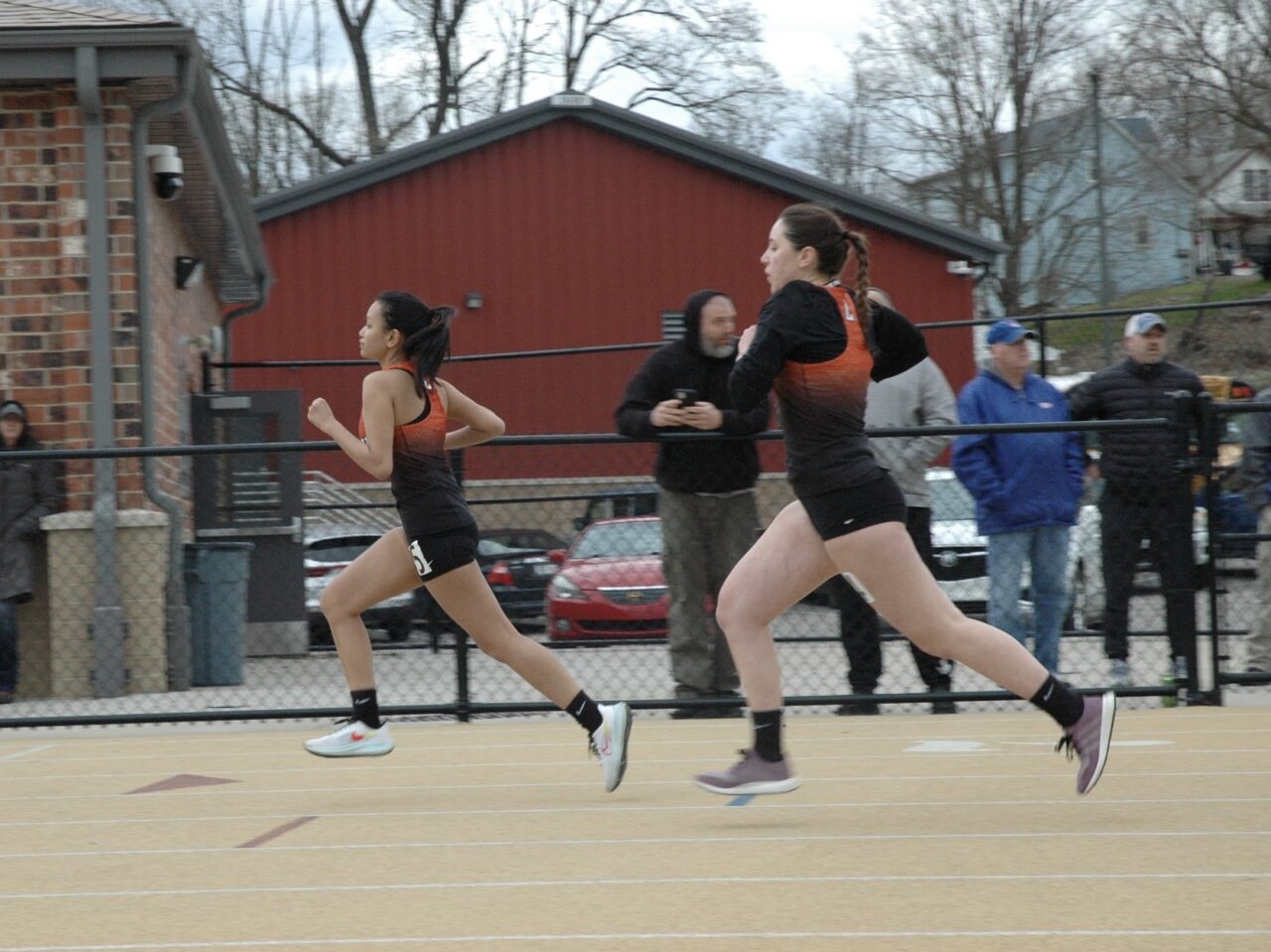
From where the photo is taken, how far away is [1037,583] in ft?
29.1

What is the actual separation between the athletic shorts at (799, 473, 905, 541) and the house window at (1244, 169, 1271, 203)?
3858 cm

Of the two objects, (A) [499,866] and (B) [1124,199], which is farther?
(B) [1124,199]

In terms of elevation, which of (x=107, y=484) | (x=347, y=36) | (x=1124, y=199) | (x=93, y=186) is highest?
(x=347, y=36)

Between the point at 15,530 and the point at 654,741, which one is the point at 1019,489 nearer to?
the point at 654,741

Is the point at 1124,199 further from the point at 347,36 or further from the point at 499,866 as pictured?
the point at 499,866

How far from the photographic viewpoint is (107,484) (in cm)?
1105

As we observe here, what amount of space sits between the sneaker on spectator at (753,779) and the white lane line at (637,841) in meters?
0.20

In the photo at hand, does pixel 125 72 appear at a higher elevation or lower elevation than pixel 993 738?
higher

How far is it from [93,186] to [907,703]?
6.18 m

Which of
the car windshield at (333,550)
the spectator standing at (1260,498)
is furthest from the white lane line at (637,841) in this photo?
the car windshield at (333,550)

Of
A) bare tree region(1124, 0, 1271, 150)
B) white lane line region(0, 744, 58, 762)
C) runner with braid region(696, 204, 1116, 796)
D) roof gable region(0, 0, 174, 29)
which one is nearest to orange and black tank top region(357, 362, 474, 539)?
runner with braid region(696, 204, 1116, 796)

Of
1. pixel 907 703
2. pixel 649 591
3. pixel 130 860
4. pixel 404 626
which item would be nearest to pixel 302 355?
pixel 404 626

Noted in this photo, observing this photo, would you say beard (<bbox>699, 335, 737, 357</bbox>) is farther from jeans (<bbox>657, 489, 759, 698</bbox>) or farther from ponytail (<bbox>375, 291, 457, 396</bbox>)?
ponytail (<bbox>375, 291, 457, 396</bbox>)

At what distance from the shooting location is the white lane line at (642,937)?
4047 mm
